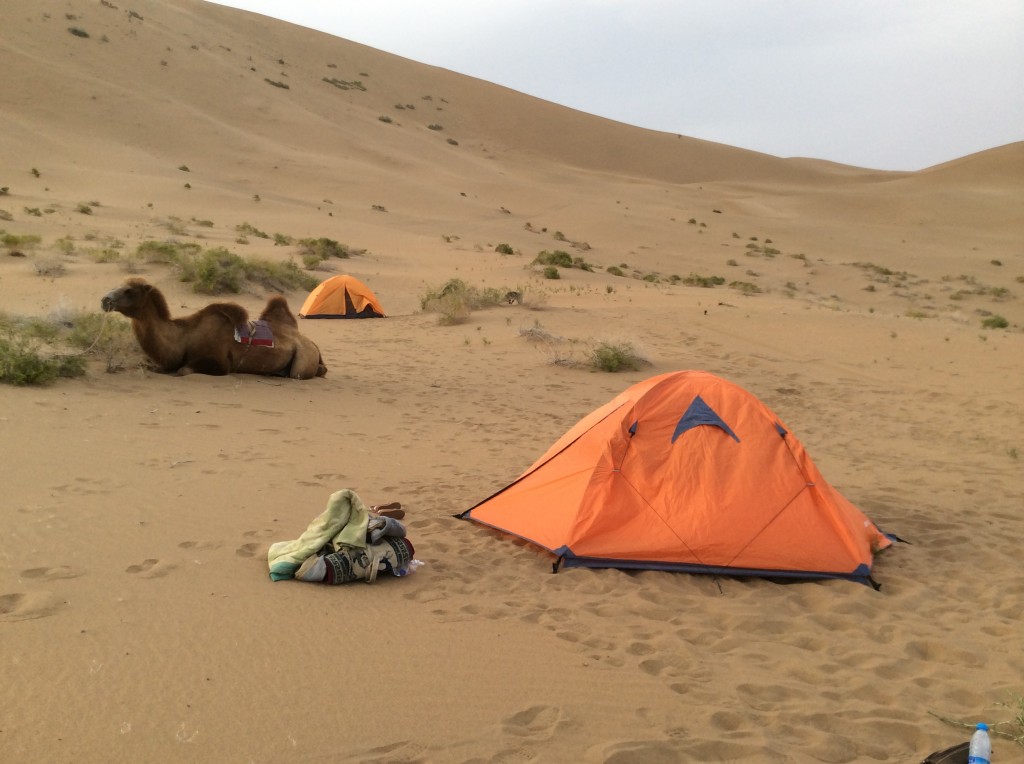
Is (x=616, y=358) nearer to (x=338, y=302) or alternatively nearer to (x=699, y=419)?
(x=338, y=302)

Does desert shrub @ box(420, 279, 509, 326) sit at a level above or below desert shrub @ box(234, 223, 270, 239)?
below

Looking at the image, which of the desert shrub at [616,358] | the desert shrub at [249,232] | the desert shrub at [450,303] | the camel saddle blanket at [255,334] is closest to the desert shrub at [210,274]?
the desert shrub at [450,303]

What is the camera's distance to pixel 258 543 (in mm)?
5715

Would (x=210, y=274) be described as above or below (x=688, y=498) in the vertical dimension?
above

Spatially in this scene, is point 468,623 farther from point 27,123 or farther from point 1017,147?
point 1017,147

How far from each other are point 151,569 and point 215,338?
6067 millimetres

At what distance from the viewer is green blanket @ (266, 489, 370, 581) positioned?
514 centimetres

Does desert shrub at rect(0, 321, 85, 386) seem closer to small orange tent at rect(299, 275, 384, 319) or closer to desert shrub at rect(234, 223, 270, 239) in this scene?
small orange tent at rect(299, 275, 384, 319)

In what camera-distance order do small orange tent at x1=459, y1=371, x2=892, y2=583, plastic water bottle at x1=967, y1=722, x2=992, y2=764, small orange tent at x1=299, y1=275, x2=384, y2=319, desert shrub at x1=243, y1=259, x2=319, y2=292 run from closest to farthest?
plastic water bottle at x1=967, y1=722, x2=992, y2=764 < small orange tent at x1=459, y1=371, x2=892, y2=583 < small orange tent at x1=299, y1=275, x2=384, y2=319 < desert shrub at x1=243, y1=259, x2=319, y2=292

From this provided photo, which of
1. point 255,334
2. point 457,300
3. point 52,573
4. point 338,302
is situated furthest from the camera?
point 338,302

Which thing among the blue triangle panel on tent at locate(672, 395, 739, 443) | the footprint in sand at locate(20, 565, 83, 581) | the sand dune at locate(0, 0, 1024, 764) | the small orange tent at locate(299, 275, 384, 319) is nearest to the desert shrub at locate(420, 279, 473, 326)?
the sand dune at locate(0, 0, 1024, 764)

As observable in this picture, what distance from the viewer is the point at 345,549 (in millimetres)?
5262

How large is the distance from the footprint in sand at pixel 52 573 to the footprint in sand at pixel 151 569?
0.92 feet

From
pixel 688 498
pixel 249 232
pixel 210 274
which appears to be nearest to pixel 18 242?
pixel 210 274
